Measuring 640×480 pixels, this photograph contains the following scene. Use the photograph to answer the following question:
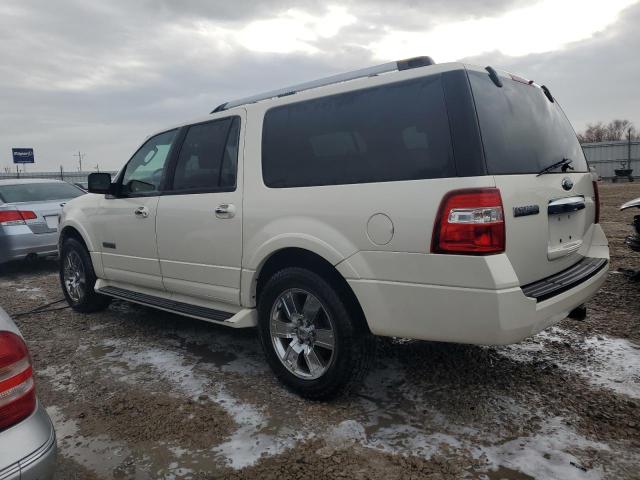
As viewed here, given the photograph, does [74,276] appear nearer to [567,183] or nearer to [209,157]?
[209,157]

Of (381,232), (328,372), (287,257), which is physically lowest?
(328,372)

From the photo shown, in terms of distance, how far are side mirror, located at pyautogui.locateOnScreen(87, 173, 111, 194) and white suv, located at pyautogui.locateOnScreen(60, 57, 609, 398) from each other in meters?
0.85

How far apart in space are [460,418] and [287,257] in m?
1.42

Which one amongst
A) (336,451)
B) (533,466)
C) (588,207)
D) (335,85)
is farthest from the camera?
(588,207)

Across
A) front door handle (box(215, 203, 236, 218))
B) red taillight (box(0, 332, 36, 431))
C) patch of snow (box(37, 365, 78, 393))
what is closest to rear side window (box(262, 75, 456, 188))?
front door handle (box(215, 203, 236, 218))

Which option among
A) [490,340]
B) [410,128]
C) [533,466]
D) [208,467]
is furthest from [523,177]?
[208,467]

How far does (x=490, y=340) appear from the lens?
7.82ft

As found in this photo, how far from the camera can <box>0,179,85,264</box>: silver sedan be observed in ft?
23.5

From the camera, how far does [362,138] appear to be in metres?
2.77

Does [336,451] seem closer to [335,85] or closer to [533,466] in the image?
[533,466]

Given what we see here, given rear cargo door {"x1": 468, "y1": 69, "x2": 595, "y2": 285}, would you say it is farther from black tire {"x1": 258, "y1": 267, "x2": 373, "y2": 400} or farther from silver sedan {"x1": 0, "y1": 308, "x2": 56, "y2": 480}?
silver sedan {"x1": 0, "y1": 308, "x2": 56, "y2": 480}

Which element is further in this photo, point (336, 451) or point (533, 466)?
point (336, 451)

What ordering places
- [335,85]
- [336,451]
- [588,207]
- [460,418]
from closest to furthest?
[336,451]
[460,418]
[335,85]
[588,207]

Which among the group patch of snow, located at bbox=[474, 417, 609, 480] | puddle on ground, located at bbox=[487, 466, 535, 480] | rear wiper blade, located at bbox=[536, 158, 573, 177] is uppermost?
rear wiper blade, located at bbox=[536, 158, 573, 177]
